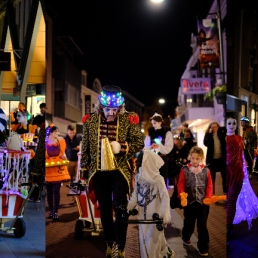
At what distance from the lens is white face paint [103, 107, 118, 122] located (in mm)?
4176

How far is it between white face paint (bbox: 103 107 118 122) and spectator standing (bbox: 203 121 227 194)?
0.77 m

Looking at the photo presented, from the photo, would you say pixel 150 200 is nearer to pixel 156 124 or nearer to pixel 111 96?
pixel 156 124

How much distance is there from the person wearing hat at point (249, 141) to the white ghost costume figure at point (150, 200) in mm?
732

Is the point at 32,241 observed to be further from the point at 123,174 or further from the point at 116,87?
the point at 116,87

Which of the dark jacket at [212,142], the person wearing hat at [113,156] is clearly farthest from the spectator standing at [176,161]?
the person wearing hat at [113,156]

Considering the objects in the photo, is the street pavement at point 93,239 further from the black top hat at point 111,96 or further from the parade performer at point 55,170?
the black top hat at point 111,96

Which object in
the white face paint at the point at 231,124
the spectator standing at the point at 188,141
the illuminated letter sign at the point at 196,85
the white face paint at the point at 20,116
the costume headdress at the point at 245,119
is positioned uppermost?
the illuminated letter sign at the point at 196,85

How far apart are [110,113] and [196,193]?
1303mm

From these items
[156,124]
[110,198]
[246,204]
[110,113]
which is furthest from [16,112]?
[246,204]

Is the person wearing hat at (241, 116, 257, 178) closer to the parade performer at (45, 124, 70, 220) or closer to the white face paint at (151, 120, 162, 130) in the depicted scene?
the white face paint at (151, 120, 162, 130)

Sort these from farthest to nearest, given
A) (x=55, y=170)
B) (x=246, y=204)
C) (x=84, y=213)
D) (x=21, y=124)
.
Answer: (x=55, y=170) < (x=84, y=213) < (x=21, y=124) < (x=246, y=204)

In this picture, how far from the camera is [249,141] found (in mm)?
4250

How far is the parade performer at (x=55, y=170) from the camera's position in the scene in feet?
15.6

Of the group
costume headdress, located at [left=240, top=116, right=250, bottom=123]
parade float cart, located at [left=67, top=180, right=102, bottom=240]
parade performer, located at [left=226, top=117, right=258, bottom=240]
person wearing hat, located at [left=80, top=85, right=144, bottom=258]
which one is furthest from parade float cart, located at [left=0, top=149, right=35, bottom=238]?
costume headdress, located at [left=240, top=116, right=250, bottom=123]
